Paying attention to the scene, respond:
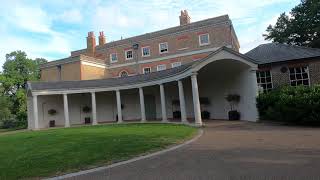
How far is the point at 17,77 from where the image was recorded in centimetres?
5494

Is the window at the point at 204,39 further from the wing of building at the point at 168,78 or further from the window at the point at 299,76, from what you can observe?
the window at the point at 299,76

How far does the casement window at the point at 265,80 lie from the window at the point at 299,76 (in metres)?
1.46

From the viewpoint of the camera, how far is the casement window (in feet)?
76.1

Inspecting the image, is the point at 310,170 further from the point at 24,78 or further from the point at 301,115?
the point at 24,78

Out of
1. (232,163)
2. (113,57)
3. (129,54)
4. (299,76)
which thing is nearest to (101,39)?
(113,57)

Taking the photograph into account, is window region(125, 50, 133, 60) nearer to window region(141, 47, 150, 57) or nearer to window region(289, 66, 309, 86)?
window region(141, 47, 150, 57)

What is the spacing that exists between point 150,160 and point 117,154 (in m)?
1.31

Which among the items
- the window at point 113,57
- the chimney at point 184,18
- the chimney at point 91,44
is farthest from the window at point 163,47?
the chimney at point 91,44

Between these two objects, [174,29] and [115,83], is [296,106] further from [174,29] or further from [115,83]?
[174,29]

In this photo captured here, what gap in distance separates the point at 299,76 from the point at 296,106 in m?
8.35

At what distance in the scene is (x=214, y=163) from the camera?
754 cm

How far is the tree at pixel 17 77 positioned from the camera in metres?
51.8

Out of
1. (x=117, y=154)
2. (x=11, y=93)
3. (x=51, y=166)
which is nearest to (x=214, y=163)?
(x=117, y=154)

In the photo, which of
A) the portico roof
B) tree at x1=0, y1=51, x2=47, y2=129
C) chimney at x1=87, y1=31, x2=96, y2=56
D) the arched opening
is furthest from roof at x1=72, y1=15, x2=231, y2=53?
tree at x1=0, y1=51, x2=47, y2=129
